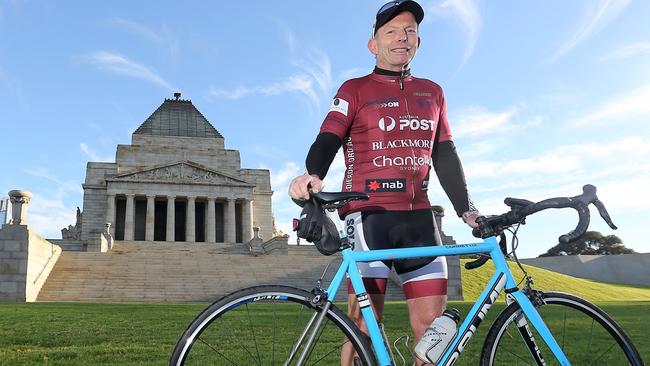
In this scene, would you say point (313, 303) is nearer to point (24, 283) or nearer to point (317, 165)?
point (317, 165)

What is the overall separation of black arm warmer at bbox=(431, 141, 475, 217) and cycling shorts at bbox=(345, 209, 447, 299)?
47 centimetres

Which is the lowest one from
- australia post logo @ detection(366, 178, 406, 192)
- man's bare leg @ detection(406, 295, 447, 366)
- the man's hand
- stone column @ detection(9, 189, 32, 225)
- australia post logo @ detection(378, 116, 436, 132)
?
man's bare leg @ detection(406, 295, 447, 366)

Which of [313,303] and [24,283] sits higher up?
[24,283]

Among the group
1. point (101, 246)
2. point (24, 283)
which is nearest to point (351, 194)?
point (24, 283)

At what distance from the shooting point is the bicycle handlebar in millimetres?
3561

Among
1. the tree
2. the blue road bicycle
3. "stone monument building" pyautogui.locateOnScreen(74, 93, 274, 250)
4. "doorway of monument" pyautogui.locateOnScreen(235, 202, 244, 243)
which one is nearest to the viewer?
the blue road bicycle

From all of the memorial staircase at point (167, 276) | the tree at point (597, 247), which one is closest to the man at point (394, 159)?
the memorial staircase at point (167, 276)

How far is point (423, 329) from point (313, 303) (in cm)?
106

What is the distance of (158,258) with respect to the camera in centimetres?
3128

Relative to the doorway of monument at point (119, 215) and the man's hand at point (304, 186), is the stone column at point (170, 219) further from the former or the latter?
the man's hand at point (304, 186)

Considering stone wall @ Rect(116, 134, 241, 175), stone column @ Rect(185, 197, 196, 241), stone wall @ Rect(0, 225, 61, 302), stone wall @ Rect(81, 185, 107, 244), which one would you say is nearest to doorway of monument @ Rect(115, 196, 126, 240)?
stone wall @ Rect(81, 185, 107, 244)

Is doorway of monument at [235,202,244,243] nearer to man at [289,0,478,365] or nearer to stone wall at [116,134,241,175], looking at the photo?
stone wall at [116,134,241,175]

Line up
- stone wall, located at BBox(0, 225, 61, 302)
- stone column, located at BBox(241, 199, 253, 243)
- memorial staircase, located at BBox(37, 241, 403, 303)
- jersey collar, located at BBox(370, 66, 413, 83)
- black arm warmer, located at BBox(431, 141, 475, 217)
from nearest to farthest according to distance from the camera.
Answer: jersey collar, located at BBox(370, 66, 413, 83) < black arm warmer, located at BBox(431, 141, 475, 217) < stone wall, located at BBox(0, 225, 61, 302) < memorial staircase, located at BBox(37, 241, 403, 303) < stone column, located at BBox(241, 199, 253, 243)

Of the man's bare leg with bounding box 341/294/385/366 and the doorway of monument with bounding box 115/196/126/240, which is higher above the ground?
the doorway of monument with bounding box 115/196/126/240
